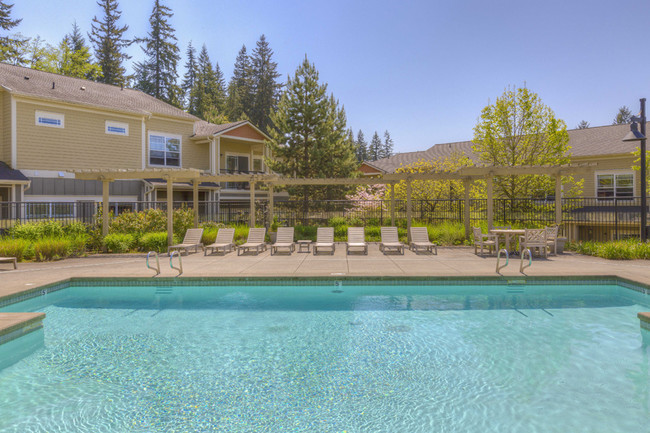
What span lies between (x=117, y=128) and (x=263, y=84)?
32.9m

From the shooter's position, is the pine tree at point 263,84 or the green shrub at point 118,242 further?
the pine tree at point 263,84

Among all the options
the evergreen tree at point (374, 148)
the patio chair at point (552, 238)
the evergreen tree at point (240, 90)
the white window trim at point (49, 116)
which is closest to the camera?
the patio chair at point (552, 238)

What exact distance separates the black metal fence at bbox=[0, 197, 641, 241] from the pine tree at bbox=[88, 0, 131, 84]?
27696mm

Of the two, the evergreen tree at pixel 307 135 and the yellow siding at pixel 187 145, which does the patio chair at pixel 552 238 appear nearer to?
the evergreen tree at pixel 307 135

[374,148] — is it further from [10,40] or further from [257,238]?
[257,238]

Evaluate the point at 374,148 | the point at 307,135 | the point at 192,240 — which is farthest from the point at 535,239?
the point at 374,148

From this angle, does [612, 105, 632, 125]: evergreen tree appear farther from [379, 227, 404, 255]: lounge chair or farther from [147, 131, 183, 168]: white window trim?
[147, 131, 183, 168]: white window trim

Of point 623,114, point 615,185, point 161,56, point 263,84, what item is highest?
point 161,56

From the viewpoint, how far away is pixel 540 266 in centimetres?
1079

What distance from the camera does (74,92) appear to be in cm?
2122

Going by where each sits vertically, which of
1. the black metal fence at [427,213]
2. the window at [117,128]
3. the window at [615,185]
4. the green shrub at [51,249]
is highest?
the window at [117,128]

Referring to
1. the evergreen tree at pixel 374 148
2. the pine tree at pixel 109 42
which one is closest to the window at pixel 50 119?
the pine tree at pixel 109 42

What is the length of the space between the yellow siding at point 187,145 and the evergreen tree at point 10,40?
814 inches

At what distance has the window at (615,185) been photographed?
934 inches
